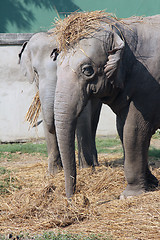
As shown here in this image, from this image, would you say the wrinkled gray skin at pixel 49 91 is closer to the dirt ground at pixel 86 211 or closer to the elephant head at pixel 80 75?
the dirt ground at pixel 86 211

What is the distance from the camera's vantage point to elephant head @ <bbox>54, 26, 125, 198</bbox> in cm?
400

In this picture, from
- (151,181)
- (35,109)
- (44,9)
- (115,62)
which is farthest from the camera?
(44,9)

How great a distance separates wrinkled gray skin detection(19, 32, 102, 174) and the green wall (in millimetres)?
4167

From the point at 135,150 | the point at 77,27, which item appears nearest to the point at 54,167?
the point at 135,150

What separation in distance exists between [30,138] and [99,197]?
19.2 ft

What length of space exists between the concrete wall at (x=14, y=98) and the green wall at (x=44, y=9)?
0.75 meters

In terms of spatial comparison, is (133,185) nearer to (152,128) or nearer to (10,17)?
(152,128)

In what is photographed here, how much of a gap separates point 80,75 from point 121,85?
1.44ft

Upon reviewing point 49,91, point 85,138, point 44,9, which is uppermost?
point 44,9

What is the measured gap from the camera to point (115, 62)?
399cm

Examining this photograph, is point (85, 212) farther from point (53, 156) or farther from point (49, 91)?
point (53, 156)

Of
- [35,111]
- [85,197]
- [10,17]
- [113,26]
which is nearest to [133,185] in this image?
[85,197]

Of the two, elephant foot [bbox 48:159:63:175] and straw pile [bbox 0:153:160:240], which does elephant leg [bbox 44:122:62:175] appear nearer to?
elephant foot [bbox 48:159:63:175]

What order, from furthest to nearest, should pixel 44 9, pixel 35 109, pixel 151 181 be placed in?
pixel 44 9
pixel 35 109
pixel 151 181
